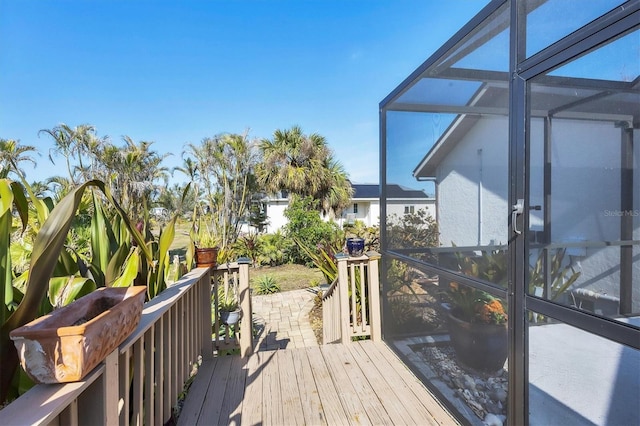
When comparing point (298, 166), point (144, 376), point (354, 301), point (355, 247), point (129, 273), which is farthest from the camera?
point (298, 166)

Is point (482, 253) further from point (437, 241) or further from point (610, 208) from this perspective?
point (610, 208)

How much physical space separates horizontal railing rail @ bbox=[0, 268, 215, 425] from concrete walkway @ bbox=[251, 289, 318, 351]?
130 cm

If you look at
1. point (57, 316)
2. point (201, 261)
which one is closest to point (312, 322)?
point (201, 261)

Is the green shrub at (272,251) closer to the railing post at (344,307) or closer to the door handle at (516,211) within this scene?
the railing post at (344,307)

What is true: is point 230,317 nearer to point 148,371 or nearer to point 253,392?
point 253,392

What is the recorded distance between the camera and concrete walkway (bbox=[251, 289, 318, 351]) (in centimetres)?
405

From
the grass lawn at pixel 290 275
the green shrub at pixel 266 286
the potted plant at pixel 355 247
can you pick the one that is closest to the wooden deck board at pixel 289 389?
the potted plant at pixel 355 247

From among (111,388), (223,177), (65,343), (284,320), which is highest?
(223,177)

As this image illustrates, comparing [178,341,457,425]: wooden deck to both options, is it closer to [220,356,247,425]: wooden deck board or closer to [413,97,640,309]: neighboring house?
[220,356,247,425]: wooden deck board

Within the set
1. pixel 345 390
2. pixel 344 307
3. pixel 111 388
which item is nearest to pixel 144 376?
pixel 111 388

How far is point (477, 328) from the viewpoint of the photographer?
5.64ft

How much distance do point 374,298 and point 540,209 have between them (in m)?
2.05

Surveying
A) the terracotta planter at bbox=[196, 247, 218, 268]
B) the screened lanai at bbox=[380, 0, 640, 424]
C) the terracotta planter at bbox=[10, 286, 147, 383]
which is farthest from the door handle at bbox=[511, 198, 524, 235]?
the terracotta planter at bbox=[196, 247, 218, 268]

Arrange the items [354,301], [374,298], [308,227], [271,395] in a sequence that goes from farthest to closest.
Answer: [308,227] < [374,298] < [354,301] < [271,395]
